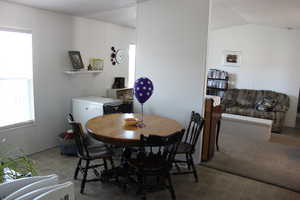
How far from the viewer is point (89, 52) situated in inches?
184

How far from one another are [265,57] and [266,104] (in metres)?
1.36

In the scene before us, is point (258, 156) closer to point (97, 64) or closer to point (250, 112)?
point (250, 112)

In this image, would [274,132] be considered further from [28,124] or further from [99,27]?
[28,124]

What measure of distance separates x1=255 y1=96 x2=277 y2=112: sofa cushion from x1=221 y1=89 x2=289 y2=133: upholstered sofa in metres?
0.04

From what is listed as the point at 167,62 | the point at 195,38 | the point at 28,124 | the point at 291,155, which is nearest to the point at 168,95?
the point at 167,62

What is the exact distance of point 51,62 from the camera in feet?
13.1

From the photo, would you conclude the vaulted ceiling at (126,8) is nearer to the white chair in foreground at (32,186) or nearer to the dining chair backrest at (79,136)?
the dining chair backrest at (79,136)

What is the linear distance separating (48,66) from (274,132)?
511 centimetres

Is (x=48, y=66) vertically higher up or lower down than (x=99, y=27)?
lower down

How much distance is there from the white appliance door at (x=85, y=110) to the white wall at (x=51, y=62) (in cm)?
21

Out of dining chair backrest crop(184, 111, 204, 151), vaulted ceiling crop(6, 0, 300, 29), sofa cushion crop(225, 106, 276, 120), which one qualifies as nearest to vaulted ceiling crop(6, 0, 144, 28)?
vaulted ceiling crop(6, 0, 300, 29)

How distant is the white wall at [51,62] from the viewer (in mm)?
3600

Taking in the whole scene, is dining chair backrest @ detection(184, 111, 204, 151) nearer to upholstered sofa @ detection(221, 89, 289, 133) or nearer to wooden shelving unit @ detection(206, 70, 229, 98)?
upholstered sofa @ detection(221, 89, 289, 133)

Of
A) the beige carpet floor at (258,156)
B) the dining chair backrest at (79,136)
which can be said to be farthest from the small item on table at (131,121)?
the beige carpet floor at (258,156)
